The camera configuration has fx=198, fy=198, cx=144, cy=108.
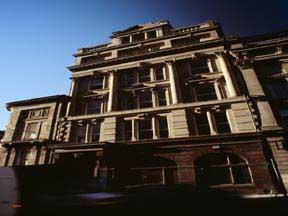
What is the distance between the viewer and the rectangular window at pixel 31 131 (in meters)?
19.8

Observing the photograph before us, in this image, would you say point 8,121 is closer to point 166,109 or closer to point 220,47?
point 166,109

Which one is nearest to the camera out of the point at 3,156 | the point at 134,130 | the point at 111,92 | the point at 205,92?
the point at 134,130

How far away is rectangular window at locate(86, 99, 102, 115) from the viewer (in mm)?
19906

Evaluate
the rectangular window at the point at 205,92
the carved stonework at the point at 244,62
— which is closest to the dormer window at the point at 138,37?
the rectangular window at the point at 205,92

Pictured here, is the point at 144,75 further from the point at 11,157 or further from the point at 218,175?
the point at 11,157

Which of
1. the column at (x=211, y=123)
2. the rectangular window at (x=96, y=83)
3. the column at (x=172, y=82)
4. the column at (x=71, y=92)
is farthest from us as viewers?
the rectangular window at (x=96, y=83)

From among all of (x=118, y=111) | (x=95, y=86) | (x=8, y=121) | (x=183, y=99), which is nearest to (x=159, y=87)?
(x=183, y=99)

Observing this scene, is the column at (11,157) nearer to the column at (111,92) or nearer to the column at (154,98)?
the column at (111,92)

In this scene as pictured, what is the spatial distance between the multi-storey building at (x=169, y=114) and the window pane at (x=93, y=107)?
0.37 feet

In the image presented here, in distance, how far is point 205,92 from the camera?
18.1 metres

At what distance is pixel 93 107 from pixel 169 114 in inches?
315

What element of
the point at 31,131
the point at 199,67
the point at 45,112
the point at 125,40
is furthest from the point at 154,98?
the point at 31,131

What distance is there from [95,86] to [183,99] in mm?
9779

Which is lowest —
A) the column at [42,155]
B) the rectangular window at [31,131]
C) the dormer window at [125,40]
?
the column at [42,155]
